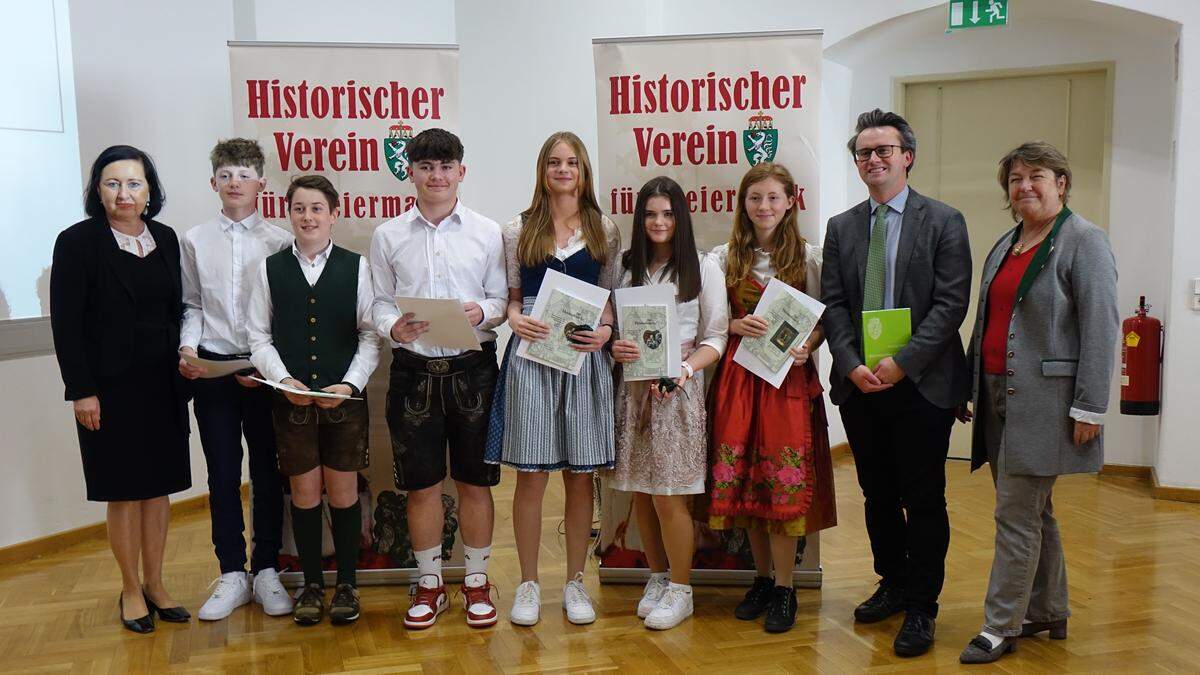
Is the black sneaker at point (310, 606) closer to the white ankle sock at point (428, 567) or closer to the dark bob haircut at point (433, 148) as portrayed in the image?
the white ankle sock at point (428, 567)

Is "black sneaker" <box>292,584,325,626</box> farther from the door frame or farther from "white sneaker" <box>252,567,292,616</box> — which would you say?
the door frame

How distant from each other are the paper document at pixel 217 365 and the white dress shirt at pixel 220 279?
0.13 meters

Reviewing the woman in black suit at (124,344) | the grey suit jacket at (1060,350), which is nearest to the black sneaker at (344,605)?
the woman in black suit at (124,344)

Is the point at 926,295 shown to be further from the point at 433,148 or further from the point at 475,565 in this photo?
the point at 475,565

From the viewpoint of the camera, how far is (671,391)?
10.9 ft

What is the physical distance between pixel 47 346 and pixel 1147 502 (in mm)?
5623

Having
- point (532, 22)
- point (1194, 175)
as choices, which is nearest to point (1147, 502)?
point (1194, 175)

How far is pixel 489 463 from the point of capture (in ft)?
11.2

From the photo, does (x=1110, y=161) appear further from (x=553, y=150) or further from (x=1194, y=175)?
(x=553, y=150)

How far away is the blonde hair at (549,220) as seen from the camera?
333 centimetres

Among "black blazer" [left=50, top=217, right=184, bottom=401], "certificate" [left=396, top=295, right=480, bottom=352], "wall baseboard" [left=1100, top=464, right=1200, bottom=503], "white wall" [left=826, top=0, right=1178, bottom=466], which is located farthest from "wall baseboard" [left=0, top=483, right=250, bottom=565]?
"wall baseboard" [left=1100, top=464, right=1200, bottom=503]

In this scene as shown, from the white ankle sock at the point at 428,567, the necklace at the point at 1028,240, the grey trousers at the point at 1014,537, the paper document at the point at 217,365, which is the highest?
the necklace at the point at 1028,240

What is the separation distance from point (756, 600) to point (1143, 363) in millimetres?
3026

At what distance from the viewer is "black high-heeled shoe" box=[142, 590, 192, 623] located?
3578 mm
